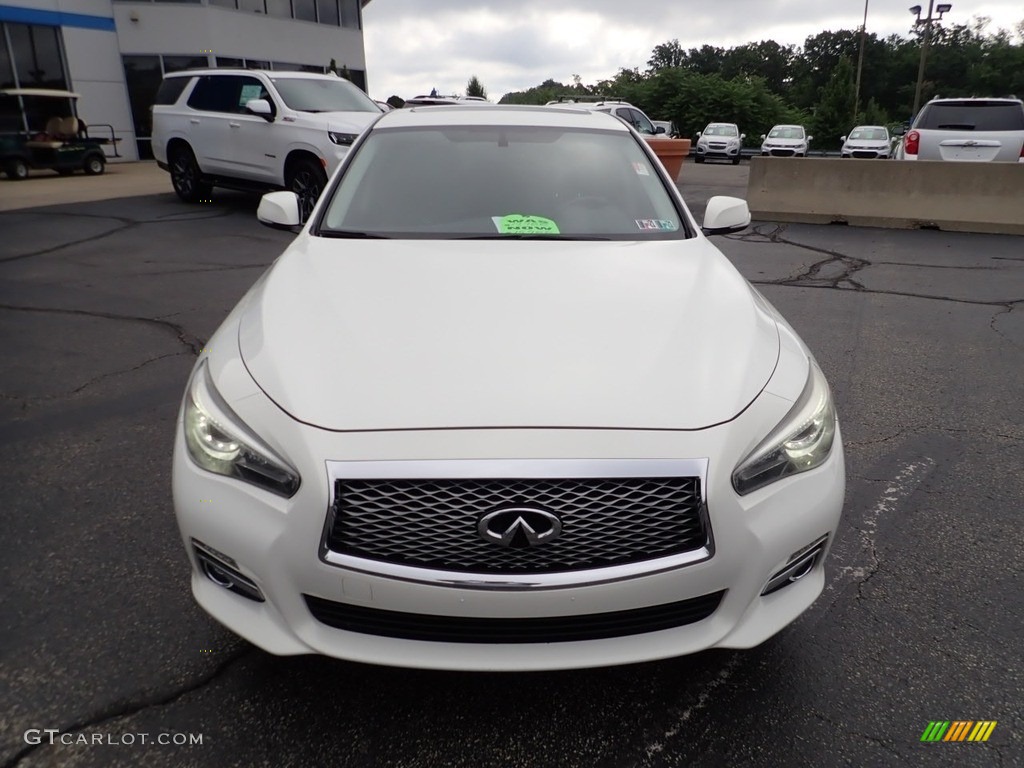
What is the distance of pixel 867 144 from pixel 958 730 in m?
27.5

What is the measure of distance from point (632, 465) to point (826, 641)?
1137 mm

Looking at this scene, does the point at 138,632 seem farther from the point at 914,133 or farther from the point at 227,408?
the point at 914,133

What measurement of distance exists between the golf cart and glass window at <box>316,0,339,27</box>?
9.55m

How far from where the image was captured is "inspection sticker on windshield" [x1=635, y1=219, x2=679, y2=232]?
321cm

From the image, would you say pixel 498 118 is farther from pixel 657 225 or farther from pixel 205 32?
pixel 205 32

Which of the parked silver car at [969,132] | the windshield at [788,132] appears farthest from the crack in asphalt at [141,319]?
the windshield at [788,132]

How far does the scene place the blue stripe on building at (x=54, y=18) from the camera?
1897cm

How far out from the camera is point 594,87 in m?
49.7

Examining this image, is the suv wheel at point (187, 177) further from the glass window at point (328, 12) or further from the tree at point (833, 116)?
the tree at point (833, 116)

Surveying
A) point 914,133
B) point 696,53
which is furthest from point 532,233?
point 696,53

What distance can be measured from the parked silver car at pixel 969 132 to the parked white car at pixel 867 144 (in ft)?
44.8

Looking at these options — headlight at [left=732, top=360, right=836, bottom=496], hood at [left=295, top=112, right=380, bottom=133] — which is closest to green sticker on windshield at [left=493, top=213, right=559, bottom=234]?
headlight at [left=732, top=360, right=836, bottom=496]

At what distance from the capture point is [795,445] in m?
2.04

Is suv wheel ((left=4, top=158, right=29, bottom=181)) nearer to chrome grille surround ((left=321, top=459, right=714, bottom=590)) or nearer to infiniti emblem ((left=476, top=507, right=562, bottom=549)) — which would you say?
chrome grille surround ((left=321, top=459, right=714, bottom=590))
